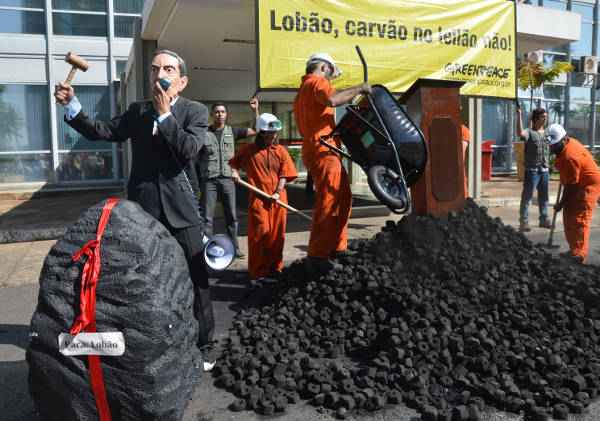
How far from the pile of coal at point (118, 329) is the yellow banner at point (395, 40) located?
485cm

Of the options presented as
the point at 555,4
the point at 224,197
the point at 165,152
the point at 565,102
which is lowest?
the point at 224,197

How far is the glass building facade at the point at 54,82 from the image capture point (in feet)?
49.3

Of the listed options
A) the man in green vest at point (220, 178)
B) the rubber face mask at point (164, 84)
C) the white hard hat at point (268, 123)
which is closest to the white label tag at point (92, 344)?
the rubber face mask at point (164, 84)

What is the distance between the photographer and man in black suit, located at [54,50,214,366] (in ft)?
9.58

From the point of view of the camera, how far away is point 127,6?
16.0 metres

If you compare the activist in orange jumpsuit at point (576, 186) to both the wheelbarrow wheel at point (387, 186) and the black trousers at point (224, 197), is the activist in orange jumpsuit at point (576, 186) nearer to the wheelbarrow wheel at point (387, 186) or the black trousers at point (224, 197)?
the wheelbarrow wheel at point (387, 186)

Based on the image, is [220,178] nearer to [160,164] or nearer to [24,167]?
[160,164]

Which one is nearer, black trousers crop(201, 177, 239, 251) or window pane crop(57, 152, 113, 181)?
black trousers crop(201, 177, 239, 251)

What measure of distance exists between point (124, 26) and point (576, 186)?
551 inches

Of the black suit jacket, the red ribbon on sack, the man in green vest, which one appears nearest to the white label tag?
the red ribbon on sack

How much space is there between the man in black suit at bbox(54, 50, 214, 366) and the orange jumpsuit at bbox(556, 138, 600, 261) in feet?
15.5

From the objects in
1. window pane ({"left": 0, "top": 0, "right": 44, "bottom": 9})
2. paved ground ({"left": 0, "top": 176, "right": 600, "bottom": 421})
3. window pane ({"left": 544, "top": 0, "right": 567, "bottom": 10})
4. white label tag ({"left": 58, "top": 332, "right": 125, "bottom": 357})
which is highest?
window pane ({"left": 544, "top": 0, "right": 567, "bottom": 10})

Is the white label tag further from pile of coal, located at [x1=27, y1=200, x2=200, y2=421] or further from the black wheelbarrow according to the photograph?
the black wheelbarrow

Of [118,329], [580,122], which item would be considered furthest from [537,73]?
[118,329]
